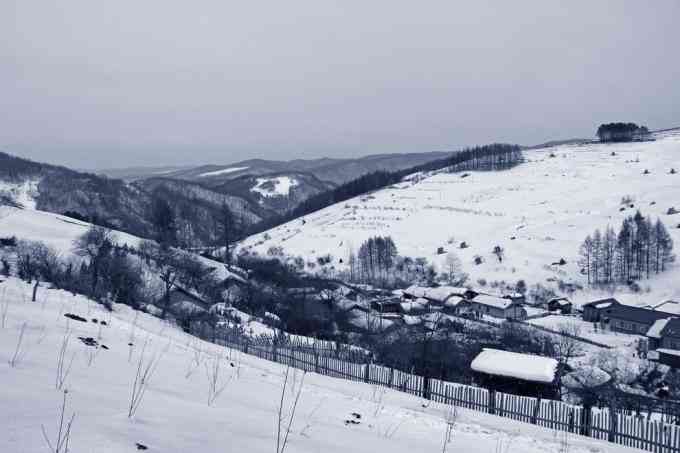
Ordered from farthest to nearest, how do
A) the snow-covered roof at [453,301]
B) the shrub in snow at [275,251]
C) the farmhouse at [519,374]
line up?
the shrub in snow at [275,251], the snow-covered roof at [453,301], the farmhouse at [519,374]

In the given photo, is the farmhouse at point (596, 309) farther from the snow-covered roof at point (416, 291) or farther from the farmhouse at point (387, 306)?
the farmhouse at point (387, 306)

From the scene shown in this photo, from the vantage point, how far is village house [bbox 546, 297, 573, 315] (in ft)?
181

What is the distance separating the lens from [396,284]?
72.5 metres

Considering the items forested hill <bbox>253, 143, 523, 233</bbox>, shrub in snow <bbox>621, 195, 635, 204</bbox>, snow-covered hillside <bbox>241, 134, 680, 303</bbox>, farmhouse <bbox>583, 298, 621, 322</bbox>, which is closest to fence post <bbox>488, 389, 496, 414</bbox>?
farmhouse <bbox>583, 298, 621, 322</bbox>

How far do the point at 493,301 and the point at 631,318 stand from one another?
47.5 ft

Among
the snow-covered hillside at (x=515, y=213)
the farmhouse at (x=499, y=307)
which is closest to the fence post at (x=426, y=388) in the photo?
the farmhouse at (x=499, y=307)

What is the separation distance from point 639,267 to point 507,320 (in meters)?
28.5

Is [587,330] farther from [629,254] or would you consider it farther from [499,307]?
[629,254]

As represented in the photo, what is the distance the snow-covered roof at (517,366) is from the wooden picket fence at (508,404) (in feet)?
21.6

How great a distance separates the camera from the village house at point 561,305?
2170 inches

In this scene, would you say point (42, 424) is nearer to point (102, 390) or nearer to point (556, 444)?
point (102, 390)

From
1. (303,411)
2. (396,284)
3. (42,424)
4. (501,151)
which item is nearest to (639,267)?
(396,284)

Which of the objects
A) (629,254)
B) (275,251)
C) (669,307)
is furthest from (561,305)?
(275,251)

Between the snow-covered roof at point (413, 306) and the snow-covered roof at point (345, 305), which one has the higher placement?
the snow-covered roof at point (345, 305)
